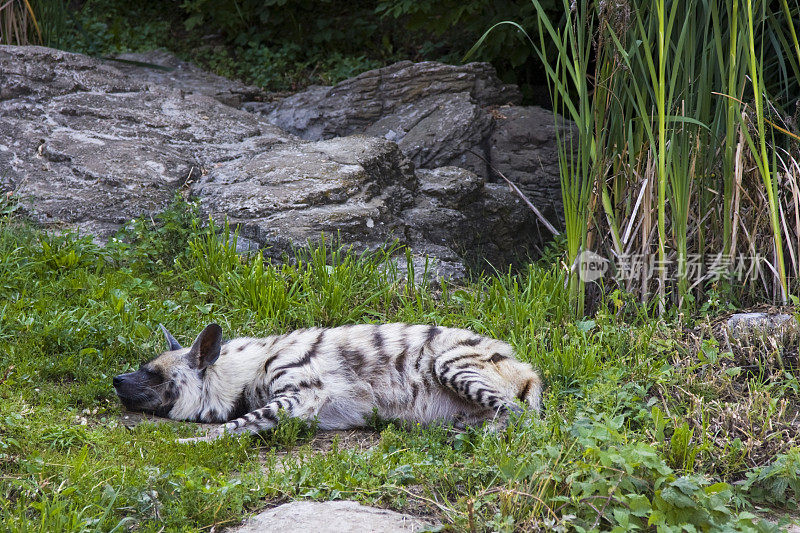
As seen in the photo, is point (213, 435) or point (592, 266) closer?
point (213, 435)

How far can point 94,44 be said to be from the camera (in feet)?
37.7

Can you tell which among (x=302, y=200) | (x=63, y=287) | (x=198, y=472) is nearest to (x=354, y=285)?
(x=302, y=200)

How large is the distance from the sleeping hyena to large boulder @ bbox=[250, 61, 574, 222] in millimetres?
4090

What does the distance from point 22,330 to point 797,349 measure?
515 cm

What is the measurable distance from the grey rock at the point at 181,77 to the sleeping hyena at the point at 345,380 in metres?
5.66

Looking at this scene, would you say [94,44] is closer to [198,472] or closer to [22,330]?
[22,330]

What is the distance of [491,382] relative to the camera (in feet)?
15.5

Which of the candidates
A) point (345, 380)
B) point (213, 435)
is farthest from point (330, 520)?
point (345, 380)

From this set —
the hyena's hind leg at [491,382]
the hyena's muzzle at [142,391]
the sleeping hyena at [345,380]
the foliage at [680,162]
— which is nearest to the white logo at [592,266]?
the foliage at [680,162]

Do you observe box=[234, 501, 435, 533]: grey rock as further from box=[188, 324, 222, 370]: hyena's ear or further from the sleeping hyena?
box=[188, 324, 222, 370]: hyena's ear

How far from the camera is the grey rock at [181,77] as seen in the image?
10227 mm

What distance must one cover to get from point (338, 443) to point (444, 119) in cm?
567

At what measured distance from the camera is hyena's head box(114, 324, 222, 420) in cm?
481

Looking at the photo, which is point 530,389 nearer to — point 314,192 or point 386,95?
point 314,192
